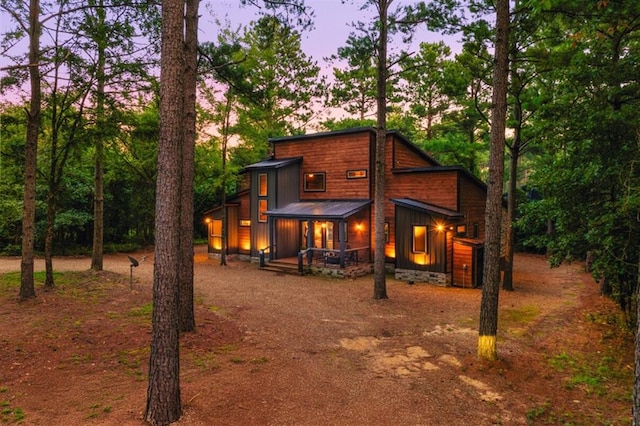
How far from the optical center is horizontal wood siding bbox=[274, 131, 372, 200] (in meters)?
18.4

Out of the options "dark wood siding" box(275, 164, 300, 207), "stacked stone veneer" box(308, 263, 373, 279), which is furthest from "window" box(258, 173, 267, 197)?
"stacked stone veneer" box(308, 263, 373, 279)

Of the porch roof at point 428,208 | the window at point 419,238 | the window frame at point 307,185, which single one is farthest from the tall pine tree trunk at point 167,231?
the window frame at point 307,185

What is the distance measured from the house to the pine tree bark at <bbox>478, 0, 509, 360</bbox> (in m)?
8.05

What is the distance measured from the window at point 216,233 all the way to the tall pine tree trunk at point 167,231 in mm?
18358

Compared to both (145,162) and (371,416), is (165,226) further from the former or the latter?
(145,162)

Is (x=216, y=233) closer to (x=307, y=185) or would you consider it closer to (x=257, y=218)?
(x=257, y=218)

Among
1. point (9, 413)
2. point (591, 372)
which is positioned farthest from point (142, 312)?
point (591, 372)

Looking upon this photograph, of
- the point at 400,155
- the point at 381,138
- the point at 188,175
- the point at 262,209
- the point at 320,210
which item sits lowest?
the point at 320,210

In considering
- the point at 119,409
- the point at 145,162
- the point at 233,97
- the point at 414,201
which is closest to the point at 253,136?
the point at 233,97

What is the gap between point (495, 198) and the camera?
710cm

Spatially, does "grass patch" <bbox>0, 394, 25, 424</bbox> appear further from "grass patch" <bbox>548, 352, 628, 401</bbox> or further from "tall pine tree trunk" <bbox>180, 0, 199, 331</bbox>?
"grass patch" <bbox>548, 352, 628, 401</bbox>

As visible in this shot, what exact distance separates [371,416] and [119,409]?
11.5ft

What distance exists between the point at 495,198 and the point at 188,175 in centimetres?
680

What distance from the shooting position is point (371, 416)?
4988 millimetres
